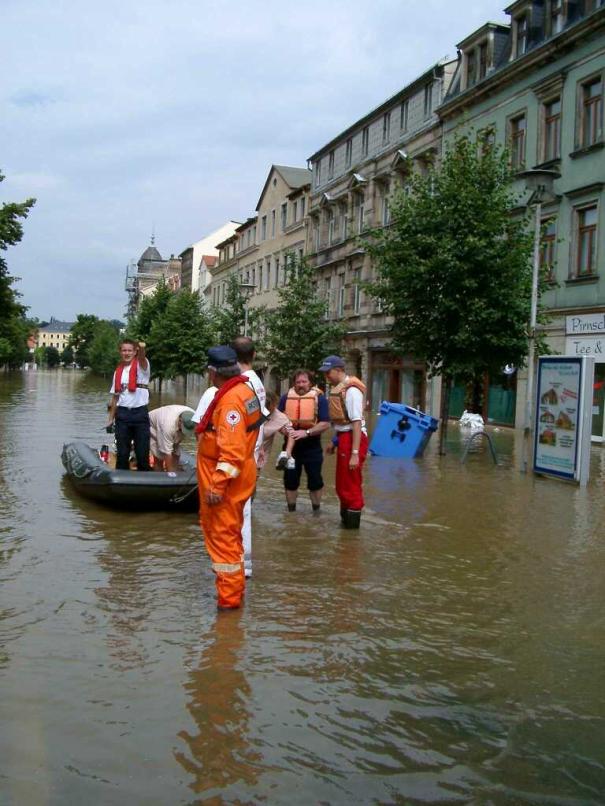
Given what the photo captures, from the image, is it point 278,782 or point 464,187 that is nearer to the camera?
point 278,782

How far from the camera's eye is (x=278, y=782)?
3555 millimetres

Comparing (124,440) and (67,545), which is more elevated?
(124,440)

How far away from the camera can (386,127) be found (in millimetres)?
39531

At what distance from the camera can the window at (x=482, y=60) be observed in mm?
30891

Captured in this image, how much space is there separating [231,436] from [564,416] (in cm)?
963

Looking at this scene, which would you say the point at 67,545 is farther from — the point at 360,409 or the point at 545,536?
the point at 545,536

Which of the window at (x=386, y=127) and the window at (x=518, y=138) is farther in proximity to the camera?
the window at (x=386, y=127)

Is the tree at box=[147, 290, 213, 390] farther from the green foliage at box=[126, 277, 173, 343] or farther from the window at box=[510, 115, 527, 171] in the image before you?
the window at box=[510, 115, 527, 171]

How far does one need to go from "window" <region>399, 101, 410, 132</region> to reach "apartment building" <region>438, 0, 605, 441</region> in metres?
7.66

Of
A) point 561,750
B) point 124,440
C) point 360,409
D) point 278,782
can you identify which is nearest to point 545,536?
point 360,409

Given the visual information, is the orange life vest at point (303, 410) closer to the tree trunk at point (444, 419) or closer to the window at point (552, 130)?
the tree trunk at point (444, 419)

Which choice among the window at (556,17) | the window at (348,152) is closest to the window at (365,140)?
the window at (348,152)

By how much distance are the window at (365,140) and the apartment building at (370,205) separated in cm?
5

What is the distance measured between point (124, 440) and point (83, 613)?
4.64 meters
